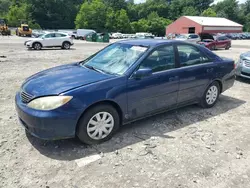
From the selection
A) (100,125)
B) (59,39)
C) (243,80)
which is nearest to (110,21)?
(59,39)

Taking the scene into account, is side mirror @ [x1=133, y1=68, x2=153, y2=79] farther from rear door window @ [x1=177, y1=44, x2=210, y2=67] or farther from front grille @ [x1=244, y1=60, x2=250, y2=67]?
front grille @ [x1=244, y1=60, x2=250, y2=67]

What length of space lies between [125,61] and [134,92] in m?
0.59

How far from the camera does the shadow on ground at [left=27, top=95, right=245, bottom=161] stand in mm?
3426

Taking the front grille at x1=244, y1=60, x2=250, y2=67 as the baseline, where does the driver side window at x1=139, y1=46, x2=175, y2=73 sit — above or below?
above

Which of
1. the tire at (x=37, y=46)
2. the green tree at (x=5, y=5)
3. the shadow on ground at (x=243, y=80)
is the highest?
the green tree at (x=5, y=5)

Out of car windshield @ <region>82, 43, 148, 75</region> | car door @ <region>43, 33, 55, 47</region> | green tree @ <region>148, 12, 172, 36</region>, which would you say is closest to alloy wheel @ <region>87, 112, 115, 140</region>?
car windshield @ <region>82, 43, 148, 75</region>

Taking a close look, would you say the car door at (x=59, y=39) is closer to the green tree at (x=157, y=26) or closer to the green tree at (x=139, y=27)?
the green tree at (x=139, y=27)

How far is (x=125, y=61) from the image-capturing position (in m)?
3.97

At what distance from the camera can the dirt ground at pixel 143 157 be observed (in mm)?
2869

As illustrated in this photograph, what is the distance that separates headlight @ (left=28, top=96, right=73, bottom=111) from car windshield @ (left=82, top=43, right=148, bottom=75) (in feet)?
3.22

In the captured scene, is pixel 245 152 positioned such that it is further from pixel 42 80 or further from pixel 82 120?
pixel 42 80

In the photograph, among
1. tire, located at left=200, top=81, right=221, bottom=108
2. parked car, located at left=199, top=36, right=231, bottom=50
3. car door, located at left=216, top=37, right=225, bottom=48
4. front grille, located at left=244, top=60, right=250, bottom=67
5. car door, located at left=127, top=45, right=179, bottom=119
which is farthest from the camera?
car door, located at left=216, top=37, right=225, bottom=48

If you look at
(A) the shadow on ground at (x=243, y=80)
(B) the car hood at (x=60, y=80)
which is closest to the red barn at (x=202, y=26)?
(A) the shadow on ground at (x=243, y=80)

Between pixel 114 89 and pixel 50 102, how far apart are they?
37.1 inches
